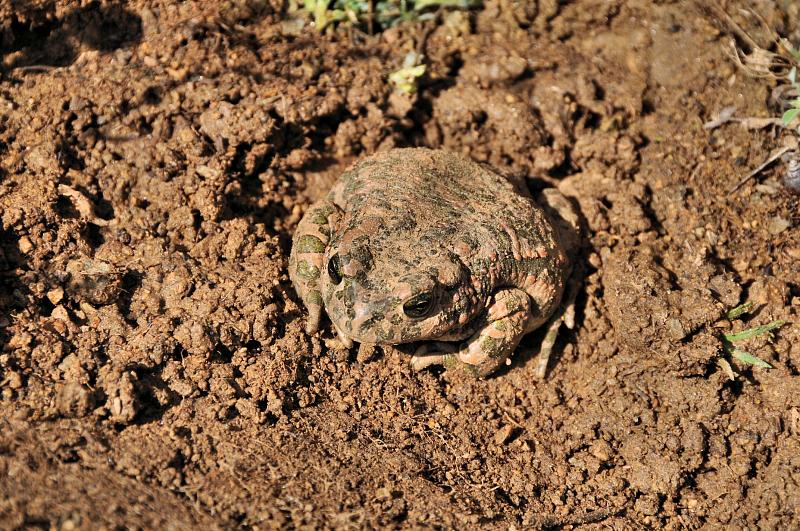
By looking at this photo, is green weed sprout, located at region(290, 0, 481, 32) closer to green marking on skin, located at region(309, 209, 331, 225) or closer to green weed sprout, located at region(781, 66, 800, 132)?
green marking on skin, located at region(309, 209, 331, 225)

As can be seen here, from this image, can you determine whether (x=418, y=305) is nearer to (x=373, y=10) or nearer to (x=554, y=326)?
(x=554, y=326)

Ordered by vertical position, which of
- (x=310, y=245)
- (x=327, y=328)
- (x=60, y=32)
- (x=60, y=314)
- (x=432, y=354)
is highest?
(x=60, y=32)

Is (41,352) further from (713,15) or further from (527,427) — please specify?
(713,15)

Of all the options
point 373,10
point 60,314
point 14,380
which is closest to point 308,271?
point 60,314

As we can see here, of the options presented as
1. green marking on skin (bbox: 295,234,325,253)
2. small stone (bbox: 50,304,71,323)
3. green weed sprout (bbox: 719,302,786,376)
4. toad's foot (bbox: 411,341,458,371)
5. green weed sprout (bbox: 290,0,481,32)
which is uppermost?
green weed sprout (bbox: 290,0,481,32)

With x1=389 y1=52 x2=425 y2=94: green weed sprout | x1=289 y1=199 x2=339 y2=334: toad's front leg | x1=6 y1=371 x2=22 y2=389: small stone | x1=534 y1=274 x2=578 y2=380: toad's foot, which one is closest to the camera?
x1=6 y1=371 x2=22 y2=389: small stone

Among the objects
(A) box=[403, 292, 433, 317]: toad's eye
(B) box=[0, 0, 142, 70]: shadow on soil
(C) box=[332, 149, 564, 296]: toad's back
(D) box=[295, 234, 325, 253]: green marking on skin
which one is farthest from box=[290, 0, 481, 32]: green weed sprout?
(A) box=[403, 292, 433, 317]: toad's eye
